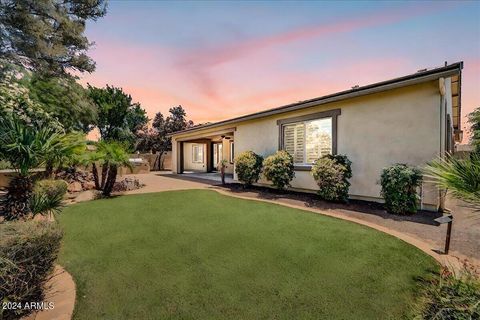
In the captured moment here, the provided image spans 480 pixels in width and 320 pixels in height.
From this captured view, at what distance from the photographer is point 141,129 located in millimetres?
33094

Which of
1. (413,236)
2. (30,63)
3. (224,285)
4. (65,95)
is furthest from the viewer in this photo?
(65,95)

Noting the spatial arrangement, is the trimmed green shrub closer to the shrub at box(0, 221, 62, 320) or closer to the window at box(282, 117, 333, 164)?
the window at box(282, 117, 333, 164)

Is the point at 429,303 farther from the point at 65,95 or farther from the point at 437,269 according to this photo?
the point at 65,95

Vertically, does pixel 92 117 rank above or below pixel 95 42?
below

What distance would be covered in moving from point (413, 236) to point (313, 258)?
9.13ft

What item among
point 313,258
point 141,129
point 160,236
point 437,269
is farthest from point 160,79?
point 141,129

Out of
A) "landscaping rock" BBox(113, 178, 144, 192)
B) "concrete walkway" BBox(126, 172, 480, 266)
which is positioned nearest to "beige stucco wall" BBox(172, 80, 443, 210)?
"concrete walkway" BBox(126, 172, 480, 266)

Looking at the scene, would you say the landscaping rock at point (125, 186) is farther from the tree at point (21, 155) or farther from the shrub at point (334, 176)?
the shrub at point (334, 176)

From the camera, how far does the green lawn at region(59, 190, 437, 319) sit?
3000mm

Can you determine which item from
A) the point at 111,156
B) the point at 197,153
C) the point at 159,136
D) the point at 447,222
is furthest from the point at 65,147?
the point at 159,136

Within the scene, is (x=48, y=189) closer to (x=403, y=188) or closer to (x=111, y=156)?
(x=111, y=156)

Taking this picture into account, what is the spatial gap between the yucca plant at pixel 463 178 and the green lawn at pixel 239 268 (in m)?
1.71

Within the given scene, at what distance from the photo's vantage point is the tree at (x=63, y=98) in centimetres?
1226

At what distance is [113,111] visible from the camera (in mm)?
26109
